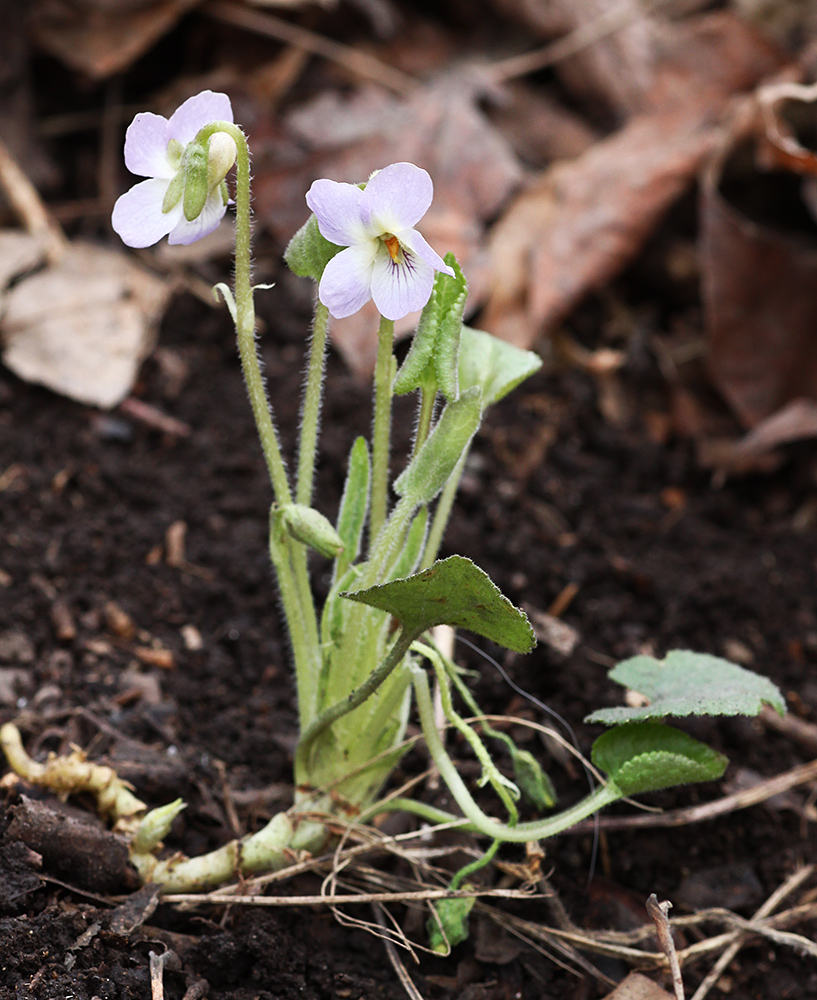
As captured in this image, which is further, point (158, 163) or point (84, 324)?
point (84, 324)

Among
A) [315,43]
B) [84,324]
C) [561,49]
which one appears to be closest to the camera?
[84,324]

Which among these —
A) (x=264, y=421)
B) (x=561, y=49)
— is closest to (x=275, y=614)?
(x=264, y=421)

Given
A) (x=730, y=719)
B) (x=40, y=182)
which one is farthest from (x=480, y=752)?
(x=40, y=182)

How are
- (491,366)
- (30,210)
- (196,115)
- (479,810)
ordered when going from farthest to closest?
(30,210) < (491,366) < (479,810) < (196,115)

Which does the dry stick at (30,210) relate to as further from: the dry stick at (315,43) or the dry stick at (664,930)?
the dry stick at (664,930)

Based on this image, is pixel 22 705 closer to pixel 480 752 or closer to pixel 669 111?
pixel 480 752

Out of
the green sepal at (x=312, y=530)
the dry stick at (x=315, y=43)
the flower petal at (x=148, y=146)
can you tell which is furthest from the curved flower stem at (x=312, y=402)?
the dry stick at (x=315, y=43)

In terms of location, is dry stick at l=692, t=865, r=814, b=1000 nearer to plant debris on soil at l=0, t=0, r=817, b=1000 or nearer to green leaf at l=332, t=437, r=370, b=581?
plant debris on soil at l=0, t=0, r=817, b=1000

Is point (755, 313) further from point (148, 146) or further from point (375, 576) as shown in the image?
point (148, 146)
